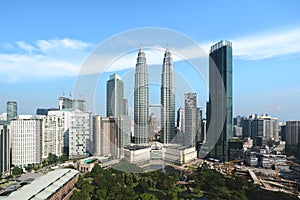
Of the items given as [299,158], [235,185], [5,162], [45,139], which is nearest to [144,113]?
[235,185]

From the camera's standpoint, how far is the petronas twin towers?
2518mm

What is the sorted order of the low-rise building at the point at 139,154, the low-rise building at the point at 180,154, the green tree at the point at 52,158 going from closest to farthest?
the low-rise building at the point at 139,154 < the low-rise building at the point at 180,154 < the green tree at the point at 52,158

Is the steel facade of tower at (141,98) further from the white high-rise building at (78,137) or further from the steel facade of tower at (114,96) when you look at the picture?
the white high-rise building at (78,137)

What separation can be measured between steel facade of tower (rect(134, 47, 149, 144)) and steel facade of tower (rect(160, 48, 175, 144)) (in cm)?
20

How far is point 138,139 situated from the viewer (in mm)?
5340

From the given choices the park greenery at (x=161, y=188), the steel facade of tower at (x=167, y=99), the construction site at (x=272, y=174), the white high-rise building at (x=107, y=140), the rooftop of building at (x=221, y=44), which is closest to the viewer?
the steel facade of tower at (x=167, y=99)

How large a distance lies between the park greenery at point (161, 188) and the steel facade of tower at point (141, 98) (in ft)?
2.77

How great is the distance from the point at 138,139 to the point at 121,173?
86 cm

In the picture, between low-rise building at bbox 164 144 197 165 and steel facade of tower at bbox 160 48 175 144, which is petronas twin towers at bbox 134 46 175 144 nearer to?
steel facade of tower at bbox 160 48 175 144

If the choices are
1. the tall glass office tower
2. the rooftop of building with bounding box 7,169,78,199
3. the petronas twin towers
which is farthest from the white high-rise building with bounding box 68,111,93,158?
the tall glass office tower

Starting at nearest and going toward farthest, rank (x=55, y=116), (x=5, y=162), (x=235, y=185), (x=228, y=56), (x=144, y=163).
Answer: (x=235, y=185) → (x=144, y=163) → (x=5, y=162) → (x=228, y=56) → (x=55, y=116)

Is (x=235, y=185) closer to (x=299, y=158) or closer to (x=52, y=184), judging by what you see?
(x=52, y=184)

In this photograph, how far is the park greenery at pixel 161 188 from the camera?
3992mm

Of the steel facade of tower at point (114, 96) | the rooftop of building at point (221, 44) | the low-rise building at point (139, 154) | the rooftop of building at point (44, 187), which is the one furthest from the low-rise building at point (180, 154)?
the steel facade of tower at point (114, 96)
